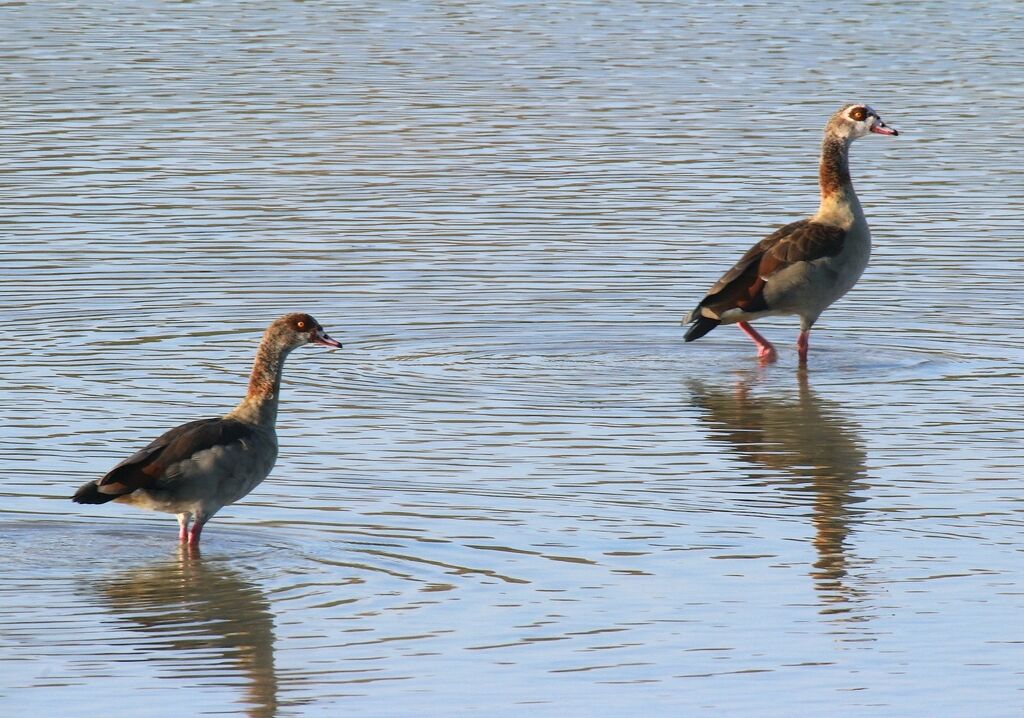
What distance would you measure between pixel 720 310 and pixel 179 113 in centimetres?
1285

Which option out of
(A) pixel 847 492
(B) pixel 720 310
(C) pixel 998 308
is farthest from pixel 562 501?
(C) pixel 998 308

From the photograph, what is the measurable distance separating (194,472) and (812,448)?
14.2ft

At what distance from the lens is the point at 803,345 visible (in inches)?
659

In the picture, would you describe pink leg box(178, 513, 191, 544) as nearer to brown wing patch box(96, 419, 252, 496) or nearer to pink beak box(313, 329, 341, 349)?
brown wing patch box(96, 419, 252, 496)

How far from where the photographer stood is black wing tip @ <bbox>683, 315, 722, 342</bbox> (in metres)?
16.6

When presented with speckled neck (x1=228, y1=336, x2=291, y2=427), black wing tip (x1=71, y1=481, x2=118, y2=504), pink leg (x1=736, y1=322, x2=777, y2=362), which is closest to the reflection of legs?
black wing tip (x1=71, y1=481, x2=118, y2=504)

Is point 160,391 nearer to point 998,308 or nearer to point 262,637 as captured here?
point 262,637

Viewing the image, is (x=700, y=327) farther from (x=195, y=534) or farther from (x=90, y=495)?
(x=90, y=495)

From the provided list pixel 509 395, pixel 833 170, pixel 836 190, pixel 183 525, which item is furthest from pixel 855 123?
pixel 183 525

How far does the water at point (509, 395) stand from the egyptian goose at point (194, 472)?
27cm

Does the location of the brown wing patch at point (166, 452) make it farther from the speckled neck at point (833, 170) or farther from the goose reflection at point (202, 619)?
the speckled neck at point (833, 170)

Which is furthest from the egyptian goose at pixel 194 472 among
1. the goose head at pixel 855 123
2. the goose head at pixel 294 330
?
the goose head at pixel 855 123

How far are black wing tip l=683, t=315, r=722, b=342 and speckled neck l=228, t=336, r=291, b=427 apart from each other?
5.02 metres

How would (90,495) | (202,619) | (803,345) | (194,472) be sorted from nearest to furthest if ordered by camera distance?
(202,619) → (90,495) → (194,472) → (803,345)
